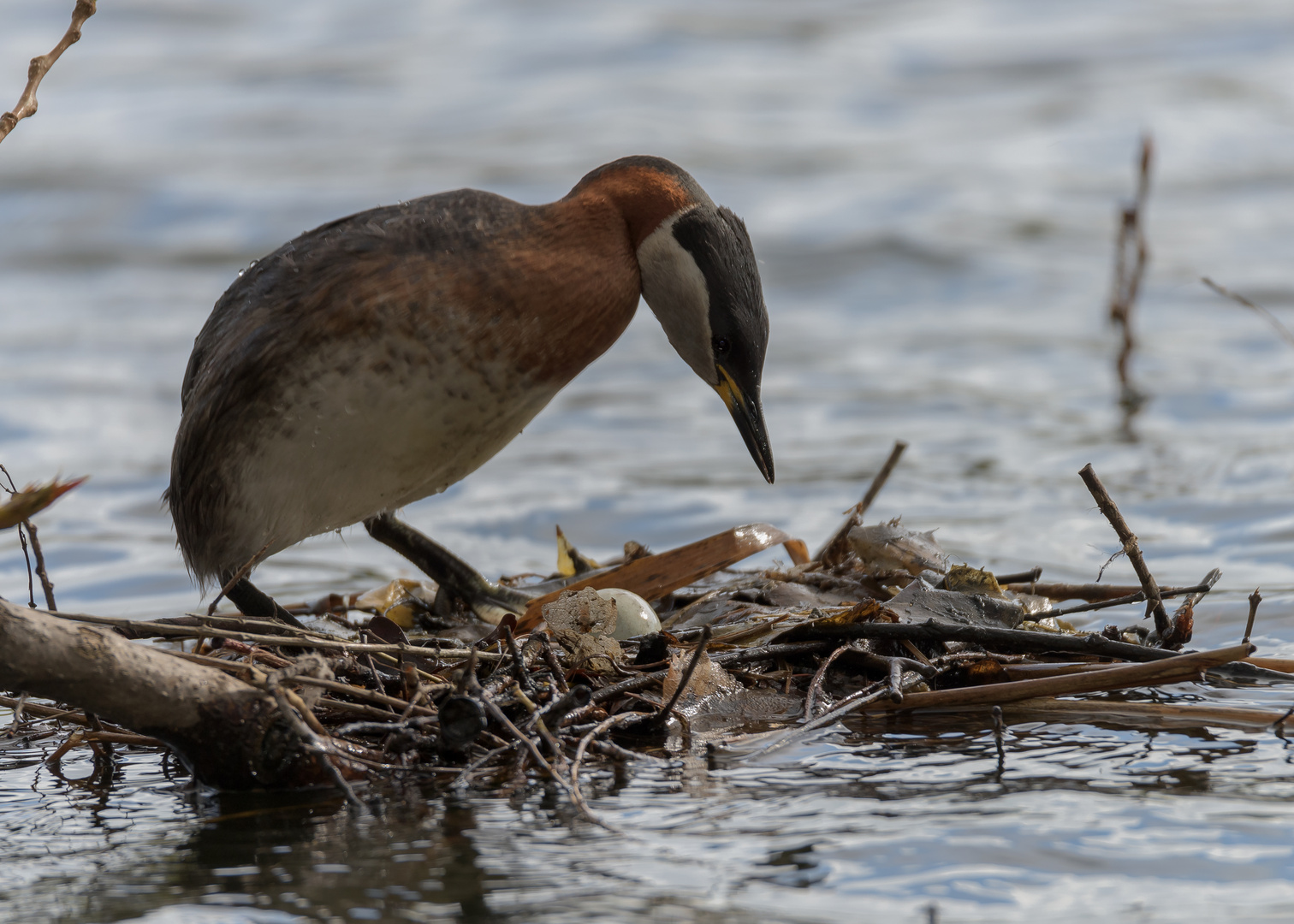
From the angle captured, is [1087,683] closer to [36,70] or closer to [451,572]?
[451,572]

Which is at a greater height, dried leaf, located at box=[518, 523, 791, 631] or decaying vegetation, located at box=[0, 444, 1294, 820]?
dried leaf, located at box=[518, 523, 791, 631]

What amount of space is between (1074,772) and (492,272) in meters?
2.35

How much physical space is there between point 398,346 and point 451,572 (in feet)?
4.53

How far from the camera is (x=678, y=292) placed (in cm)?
504

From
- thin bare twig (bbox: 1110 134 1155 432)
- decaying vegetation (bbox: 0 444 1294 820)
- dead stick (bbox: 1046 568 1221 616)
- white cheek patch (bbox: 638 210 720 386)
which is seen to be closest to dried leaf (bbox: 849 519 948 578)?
decaying vegetation (bbox: 0 444 1294 820)

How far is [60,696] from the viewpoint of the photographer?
3402 mm

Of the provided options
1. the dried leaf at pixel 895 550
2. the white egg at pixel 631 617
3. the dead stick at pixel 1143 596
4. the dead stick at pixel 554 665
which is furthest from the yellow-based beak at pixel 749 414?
the dead stick at pixel 554 665

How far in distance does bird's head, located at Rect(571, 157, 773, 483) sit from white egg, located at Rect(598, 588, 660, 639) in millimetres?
721

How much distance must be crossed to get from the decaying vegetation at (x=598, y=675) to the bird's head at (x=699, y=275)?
784 mm

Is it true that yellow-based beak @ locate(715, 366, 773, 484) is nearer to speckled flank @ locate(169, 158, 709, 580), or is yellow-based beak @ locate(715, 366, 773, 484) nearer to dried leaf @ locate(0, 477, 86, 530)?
speckled flank @ locate(169, 158, 709, 580)

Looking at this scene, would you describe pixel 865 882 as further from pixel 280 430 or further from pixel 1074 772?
pixel 280 430

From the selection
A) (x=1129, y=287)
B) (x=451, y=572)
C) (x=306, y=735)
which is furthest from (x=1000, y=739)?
(x=1129, y=287)

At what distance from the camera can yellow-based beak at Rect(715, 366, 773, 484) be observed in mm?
5113

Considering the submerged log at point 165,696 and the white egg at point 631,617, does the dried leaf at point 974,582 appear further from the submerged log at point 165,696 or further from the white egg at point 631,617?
the submerged log at point 165,696
